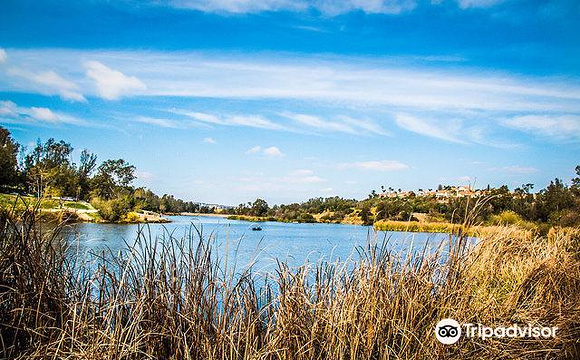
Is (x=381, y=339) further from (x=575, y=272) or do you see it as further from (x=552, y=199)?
(x=552, y=199)

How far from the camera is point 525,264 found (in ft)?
21.0

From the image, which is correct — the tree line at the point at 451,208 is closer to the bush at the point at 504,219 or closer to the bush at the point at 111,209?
the bush at the point at 504,219

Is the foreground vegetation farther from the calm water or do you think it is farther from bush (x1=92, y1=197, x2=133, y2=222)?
bush (x1=92, y1=197, x2=133, y2=222)

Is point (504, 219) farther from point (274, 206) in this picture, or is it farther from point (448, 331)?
point (274, 206)

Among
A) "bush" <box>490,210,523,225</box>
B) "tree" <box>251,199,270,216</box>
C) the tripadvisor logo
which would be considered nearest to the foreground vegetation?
the tripadvisor logo

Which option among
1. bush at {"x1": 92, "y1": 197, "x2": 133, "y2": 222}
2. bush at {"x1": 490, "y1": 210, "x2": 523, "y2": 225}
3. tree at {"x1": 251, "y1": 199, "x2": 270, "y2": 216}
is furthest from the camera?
tree at {"x1": 251, "y1": 199, "x2": 270, "y2": 216}

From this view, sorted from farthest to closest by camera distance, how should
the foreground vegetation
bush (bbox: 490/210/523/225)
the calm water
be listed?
bush (bbox: 490/210/523/225) → the calm water → the foreground vegetation
